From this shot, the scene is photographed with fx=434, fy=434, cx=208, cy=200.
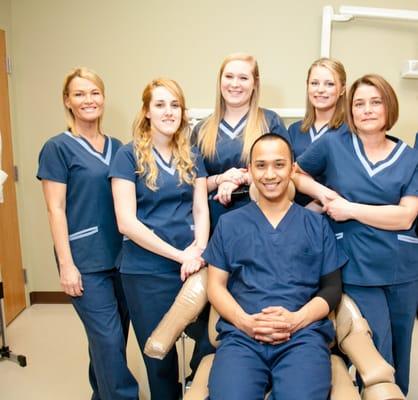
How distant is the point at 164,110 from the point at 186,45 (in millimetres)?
1164

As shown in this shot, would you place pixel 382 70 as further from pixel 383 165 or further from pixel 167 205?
pixel 167 205

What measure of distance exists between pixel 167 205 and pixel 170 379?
2.20 ft

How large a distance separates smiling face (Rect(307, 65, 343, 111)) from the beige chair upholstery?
78 centimetres

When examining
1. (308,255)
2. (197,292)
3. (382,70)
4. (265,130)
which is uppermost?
(382,70)

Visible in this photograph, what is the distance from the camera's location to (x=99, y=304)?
5.24 feet

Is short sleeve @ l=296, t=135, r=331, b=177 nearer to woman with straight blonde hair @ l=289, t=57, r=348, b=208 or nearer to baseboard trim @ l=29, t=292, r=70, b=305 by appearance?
woman with straight blonde hair @ l=289, t=57, r=348, b=208

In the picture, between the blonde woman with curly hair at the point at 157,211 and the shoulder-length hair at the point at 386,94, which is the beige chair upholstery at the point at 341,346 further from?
the shoulder-length hair at the point at 386,94

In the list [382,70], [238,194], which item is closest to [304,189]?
[238,194]

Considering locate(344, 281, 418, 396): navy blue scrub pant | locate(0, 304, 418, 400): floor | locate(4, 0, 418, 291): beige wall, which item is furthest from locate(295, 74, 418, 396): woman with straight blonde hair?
locate(4, 0, 418, 291): beige wall

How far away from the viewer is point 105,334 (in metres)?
1.59

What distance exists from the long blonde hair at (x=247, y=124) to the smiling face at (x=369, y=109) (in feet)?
1.34

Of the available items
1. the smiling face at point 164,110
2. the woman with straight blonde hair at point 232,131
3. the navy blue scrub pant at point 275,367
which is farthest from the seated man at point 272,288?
the smiling face at point 164,110

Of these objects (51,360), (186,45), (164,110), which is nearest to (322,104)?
Answer: (164,110)

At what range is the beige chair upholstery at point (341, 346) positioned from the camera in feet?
3.76
